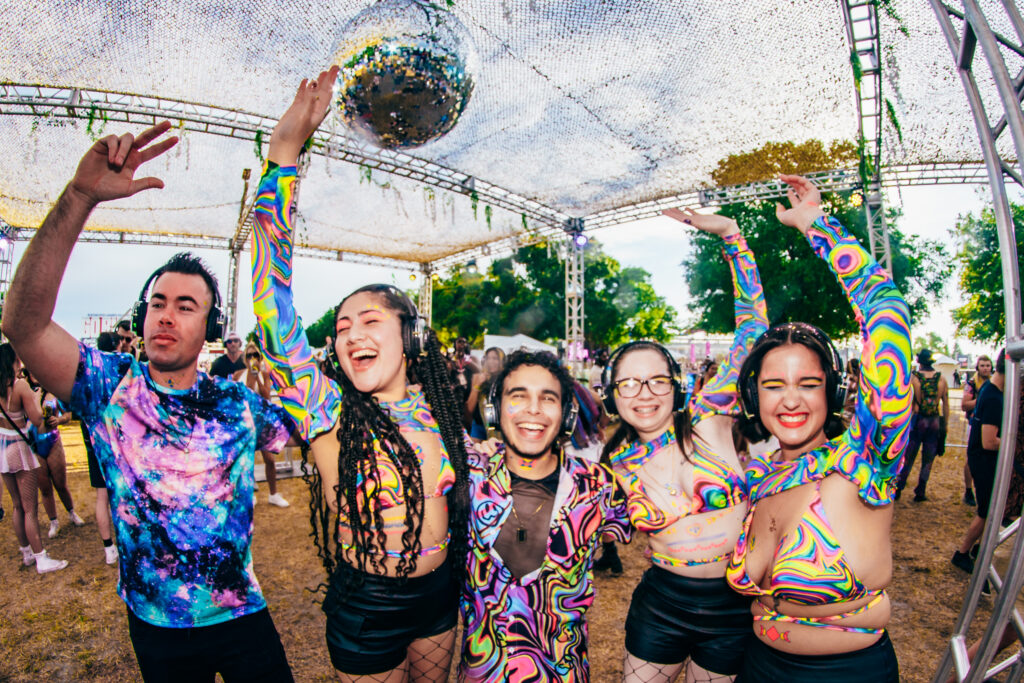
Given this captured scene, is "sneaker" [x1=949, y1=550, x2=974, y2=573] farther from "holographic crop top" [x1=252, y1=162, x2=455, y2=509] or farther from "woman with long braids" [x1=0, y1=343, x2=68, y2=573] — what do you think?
"woman with long braids" [x1=0, y1=343, x2=68, y2=573]

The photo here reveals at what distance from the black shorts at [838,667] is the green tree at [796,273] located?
17.1 metres

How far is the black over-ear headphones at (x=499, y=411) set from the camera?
2.17 metres

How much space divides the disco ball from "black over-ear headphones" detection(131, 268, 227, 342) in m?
0.94

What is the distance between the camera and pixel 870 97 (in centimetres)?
728

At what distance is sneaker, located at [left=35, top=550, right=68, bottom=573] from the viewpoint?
453 centimetres

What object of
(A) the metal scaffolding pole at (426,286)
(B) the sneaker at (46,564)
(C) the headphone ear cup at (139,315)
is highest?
(A) the metal scaffolding pole at (426,286)

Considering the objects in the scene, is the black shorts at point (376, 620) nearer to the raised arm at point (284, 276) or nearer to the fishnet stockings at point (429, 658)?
the fishnet stockings at point (429, 658)

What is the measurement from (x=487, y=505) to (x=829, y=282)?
775 inches

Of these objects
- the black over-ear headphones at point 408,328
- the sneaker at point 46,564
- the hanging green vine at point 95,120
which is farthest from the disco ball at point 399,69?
the hanging green vine at point 95,120

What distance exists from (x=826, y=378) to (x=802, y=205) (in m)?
0.71

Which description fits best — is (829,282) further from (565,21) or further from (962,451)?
(565,21)

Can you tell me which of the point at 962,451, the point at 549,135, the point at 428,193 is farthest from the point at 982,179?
the point at 428,193

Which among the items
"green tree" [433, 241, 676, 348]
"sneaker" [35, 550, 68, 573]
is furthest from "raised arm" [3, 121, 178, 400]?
"green tree" [433, 241, 676, 348]

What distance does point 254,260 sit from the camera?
5.88 feet
